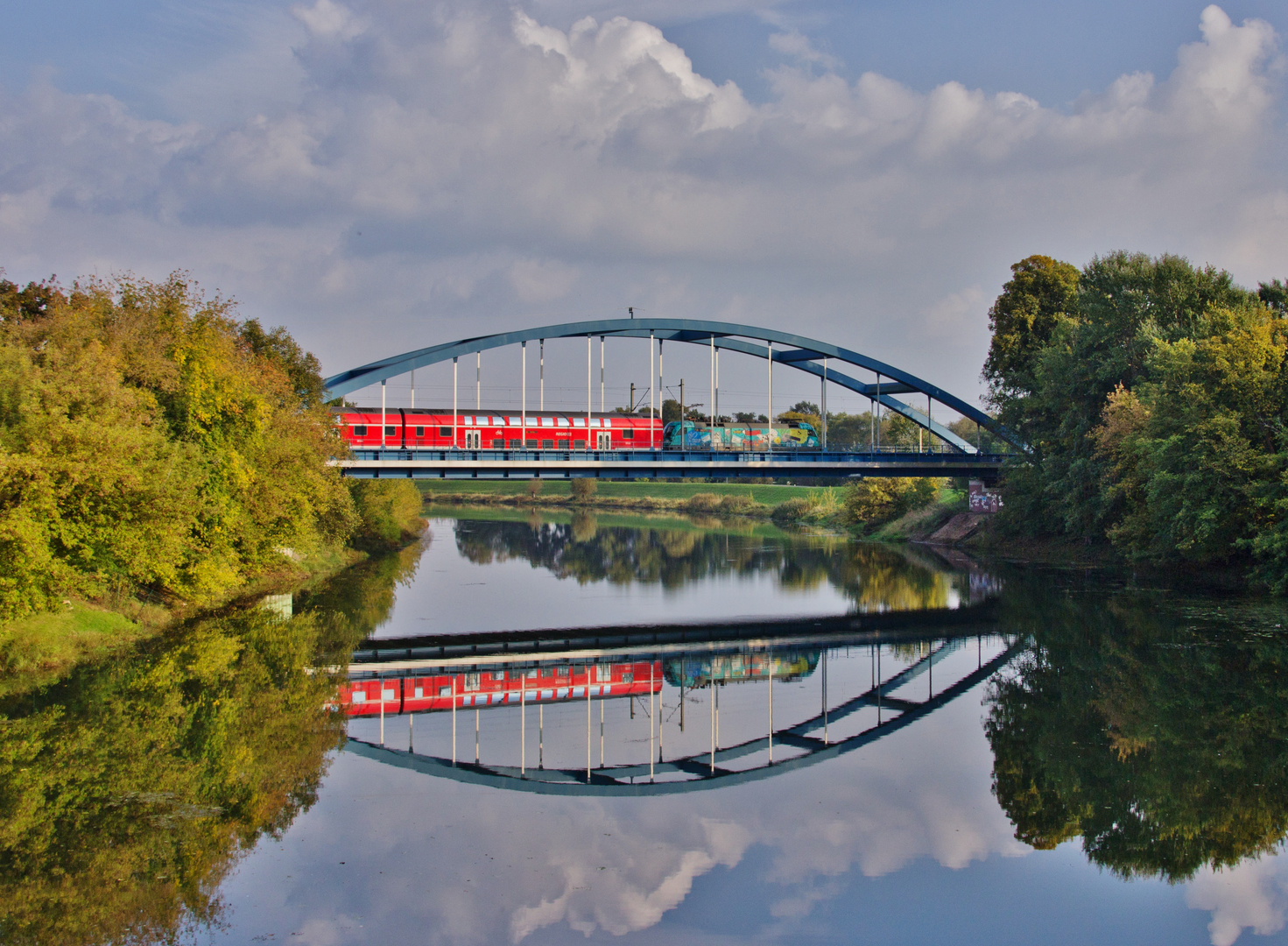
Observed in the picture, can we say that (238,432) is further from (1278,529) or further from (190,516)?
(1278,529)

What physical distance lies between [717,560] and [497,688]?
26.6 meters

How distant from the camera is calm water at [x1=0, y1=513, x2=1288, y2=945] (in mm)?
9312

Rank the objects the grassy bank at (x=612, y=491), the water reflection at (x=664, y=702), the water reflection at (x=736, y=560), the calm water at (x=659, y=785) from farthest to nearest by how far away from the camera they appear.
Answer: the grassy bank at (x=612, y=491) < the water reflection at (x=736, y=560) < the water reflection at (x=664, y=702) < the calm water at (x=659, y=785)

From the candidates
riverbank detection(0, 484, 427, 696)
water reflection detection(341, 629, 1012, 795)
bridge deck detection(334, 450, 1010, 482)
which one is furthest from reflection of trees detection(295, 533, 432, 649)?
bridge deck detection(334, 450, 1010, 482)

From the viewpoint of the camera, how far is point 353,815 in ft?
39.2

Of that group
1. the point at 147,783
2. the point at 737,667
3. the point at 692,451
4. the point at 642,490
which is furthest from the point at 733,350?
the point at 642,490

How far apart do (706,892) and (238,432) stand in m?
19.5

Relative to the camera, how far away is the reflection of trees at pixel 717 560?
35094 millimetres

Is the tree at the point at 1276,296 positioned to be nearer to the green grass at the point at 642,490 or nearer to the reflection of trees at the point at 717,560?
the reflection of trees at the point at 717,560

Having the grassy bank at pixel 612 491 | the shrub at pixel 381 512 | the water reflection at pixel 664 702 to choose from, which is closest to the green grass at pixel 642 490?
the grassy bank at pixel 612 491

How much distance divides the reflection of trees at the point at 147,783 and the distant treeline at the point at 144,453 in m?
2.36

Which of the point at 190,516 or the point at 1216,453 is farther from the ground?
the point at 1216,453

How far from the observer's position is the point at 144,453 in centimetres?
1991

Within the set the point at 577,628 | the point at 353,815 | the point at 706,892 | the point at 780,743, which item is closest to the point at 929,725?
the point at 780,743
